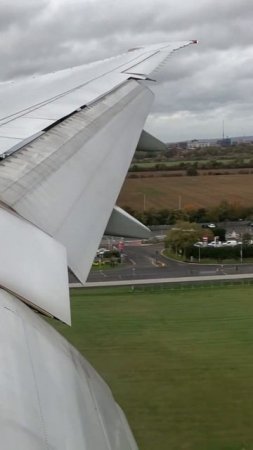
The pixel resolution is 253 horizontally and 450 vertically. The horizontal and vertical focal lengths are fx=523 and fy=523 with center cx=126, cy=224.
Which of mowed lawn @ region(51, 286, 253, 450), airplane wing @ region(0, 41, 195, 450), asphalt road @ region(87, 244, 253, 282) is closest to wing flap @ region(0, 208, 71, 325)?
airplane wing @ region(0, 41, 195, 450)

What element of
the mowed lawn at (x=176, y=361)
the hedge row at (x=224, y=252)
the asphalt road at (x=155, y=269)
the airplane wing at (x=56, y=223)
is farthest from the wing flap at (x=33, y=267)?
the hedge row at (x=224, y=252)

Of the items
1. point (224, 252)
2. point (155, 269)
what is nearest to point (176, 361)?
point (155, 269)

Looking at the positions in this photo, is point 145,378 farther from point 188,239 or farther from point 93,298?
point 188,239

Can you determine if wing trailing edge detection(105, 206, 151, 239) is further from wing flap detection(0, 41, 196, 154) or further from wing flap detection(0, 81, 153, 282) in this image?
wing flap detection(0, 41, 196, 154)

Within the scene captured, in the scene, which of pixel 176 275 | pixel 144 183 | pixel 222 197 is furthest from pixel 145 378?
pixel 144 183

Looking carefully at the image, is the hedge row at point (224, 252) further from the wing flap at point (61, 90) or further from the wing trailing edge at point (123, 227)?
the wing trailing edge at point (123, 227)

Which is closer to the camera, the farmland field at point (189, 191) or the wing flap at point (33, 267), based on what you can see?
the wing flap at point (33, 267)

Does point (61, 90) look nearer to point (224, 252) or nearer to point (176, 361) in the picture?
point (176, 361)
